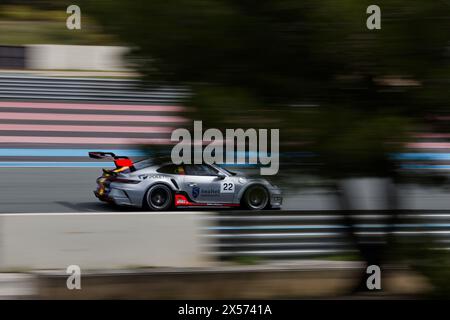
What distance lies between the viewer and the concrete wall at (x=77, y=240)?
309 inches

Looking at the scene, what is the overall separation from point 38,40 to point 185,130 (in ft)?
3.37

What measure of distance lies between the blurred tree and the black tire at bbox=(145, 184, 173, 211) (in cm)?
761

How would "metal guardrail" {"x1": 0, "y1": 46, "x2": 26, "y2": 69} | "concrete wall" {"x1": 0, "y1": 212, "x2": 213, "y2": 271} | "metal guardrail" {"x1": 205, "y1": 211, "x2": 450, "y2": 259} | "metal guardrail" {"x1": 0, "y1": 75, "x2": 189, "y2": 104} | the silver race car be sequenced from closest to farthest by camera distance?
"concrete wall" {"x1": 0, "y1": 212, "x2": 213, "y2": 271} < "metal guardrail" {"x1": 205, "y1": 211, "x2": 450, "y2": 259} < the silver race car < "metal guardrail" {"x1": 0, "y1": 75, "x2": 189, "y2": 104} < "metal guardrail" {"x1": 0, "y1": 46, "x2": 26, "y2": 69}

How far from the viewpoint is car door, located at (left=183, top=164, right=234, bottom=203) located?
40.7 feet

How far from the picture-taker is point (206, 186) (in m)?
12.4

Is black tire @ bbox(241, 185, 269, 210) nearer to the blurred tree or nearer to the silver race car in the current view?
the silver race car

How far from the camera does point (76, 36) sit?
435cm

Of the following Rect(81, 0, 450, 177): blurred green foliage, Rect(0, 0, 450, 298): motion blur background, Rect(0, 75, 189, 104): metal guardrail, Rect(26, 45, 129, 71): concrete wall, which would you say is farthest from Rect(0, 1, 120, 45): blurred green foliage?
Rect(26, 45, 129, 71): concrete wall

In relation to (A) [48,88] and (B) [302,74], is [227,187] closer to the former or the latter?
(B) [302,74]

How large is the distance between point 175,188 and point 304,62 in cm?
782

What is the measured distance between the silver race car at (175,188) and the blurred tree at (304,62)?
24.4ft

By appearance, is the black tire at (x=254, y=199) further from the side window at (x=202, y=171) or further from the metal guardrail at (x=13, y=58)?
the metal guardrail at (x=13, y=58)

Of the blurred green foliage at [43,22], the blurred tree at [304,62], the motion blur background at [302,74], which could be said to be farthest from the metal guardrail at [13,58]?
the blurred tree at [304,62]
